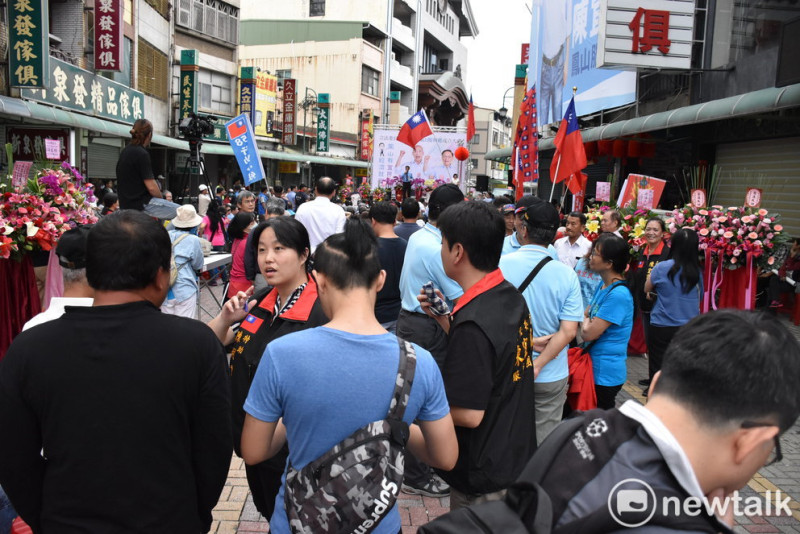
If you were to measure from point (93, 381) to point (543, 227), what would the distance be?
2.71 metres

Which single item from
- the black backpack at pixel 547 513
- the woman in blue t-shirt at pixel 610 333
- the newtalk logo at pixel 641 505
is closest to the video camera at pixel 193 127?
the woman in blue t-shirt at pixel 610 333

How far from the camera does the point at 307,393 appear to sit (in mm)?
1980

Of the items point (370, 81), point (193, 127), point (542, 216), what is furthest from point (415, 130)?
point (370, 81)

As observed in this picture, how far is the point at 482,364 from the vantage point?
2365mm

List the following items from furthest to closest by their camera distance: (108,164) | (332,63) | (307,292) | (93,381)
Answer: (332,63) → (108,164) → (307,292) → (93,381)

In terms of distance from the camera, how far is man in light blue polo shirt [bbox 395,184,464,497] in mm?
4340

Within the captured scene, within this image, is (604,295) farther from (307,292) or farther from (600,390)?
(307,292)

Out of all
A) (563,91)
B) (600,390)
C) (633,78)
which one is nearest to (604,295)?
(600,390)

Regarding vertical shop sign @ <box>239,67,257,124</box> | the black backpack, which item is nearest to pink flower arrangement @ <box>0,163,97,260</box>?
the black backpack

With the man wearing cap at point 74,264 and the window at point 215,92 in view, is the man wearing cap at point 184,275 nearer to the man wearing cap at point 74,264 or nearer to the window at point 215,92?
the man wearing cap at point 74,264

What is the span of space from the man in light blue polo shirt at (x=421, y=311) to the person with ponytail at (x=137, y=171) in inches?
103

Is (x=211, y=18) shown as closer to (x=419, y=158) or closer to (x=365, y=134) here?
(x=419, y=158)

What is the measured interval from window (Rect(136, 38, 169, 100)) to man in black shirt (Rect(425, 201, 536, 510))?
19.6 m

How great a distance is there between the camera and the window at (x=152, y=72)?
65.0ft
